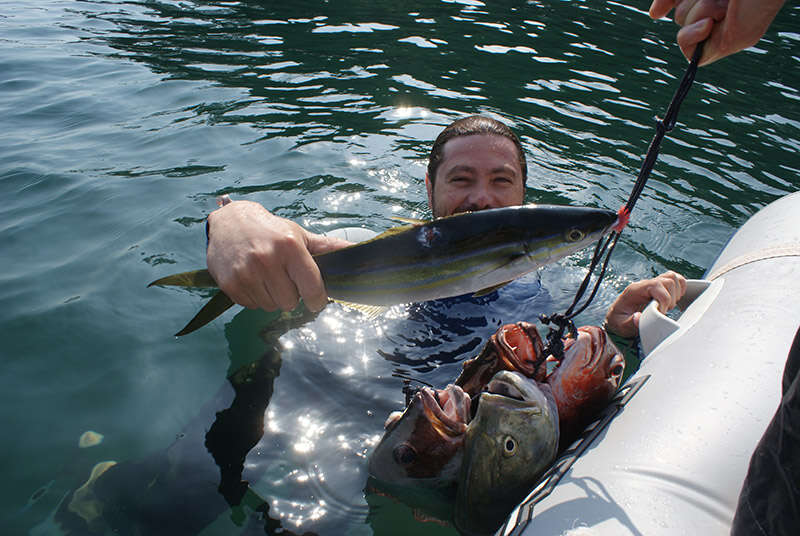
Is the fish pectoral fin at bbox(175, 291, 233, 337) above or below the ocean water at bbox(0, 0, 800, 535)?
above

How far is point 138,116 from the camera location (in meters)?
8.94

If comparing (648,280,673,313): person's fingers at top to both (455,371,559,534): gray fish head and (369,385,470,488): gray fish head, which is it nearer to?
(455,371,559,534): gray fish head

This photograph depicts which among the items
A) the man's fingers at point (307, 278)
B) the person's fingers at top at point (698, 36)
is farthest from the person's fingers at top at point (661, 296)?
the man's fingers at point (307, 278)

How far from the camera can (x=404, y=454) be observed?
2.84m

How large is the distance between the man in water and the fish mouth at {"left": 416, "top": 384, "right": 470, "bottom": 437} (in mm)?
786

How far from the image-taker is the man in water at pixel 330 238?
8.04ft

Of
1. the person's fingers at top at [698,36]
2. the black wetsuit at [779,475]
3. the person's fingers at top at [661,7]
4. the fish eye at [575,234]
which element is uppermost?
the person's fingers at top at [661,7]

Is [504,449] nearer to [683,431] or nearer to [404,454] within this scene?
[404,454]

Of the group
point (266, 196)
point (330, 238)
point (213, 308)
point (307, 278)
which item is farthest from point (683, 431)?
point (266, 196)

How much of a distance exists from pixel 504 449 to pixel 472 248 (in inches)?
39.9

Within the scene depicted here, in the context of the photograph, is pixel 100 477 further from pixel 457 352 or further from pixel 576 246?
pixel 576 246

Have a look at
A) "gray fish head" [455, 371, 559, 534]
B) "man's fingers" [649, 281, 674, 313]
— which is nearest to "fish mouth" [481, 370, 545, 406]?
"gray fish head" [455, 371, 559, 534]

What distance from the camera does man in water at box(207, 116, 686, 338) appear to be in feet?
8.04

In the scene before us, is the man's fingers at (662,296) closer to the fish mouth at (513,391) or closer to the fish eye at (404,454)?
the fish mouth at (513,391)
